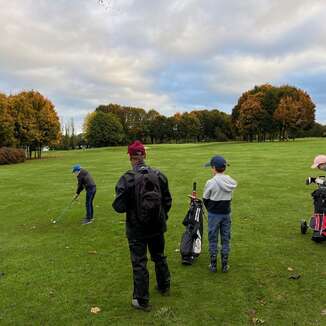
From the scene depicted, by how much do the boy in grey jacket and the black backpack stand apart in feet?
5.51

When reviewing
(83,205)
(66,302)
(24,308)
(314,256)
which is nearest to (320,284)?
(314,256)

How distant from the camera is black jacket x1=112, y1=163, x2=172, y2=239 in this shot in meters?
5.75

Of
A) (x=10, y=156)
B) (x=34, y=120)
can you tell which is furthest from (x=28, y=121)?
(x=10, y=156)

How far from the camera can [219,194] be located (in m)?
7.15

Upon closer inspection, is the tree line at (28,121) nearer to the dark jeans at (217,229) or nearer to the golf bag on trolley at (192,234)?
the golf bag on trolley at (192,234)

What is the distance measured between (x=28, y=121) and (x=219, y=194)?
174ft

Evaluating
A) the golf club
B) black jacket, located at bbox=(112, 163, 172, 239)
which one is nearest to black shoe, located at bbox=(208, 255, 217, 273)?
black jacket, located at bbox=(112, 163, 172, 239)

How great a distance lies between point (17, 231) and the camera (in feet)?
39.3

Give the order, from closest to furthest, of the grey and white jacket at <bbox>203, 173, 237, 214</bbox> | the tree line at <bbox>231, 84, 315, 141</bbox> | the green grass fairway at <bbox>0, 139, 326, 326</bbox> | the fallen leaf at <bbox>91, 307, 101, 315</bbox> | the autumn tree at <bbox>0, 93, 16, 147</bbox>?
1. the green grass fairway at <bbox>0, 139, 326, 326</bbox>
2. the fallen leaf at <bbox>91, 307, 101, 315</bbox>
3. the grey and white jacket at <bbox>203, 173, 237, 214</bbox>
4. the autumn tree at <bbox>0, 93, 16, 147</bbox>
5. the tree line at <bbox>231, 84, 315, 141</bbox>

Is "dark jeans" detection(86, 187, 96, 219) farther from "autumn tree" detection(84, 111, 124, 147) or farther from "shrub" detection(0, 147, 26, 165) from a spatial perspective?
"autumn tree" detection(84, 111, 124, 147)

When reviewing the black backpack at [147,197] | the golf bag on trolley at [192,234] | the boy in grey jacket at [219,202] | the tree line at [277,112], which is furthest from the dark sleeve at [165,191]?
the tree line at [277,112]

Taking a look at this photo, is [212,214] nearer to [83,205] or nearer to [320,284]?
[320,284]

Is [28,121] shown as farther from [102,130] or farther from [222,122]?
[222,122]

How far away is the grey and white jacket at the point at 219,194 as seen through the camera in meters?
7.14
